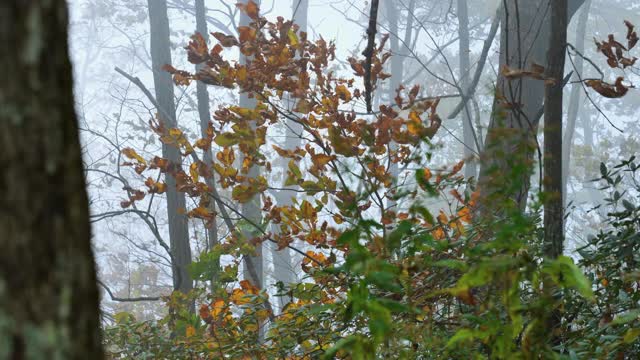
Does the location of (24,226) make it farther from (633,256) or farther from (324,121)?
(324,121)

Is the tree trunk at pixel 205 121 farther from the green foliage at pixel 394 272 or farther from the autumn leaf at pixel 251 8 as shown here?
the autumn leaf at pixel 251 8

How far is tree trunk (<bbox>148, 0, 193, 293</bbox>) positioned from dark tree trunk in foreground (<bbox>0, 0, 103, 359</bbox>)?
12.4 ft

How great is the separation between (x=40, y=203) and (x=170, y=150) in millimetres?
7055

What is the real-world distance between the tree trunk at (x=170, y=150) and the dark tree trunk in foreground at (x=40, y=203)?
3788mm

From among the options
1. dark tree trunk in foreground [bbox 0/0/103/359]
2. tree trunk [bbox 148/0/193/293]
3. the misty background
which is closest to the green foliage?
dark tree trunk in foreground [bbox 0/0/103/359]

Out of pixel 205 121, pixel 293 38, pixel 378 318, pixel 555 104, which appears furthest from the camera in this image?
pixel 205 121

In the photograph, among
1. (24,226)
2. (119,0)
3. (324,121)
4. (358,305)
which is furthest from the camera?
(119,0)

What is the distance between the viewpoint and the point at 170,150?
7609 millimetres

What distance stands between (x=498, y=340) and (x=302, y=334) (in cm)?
153

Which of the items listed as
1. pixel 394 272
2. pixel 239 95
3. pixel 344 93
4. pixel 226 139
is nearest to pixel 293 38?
pixel 344 93

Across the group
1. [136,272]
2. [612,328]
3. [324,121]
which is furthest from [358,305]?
[136,272]

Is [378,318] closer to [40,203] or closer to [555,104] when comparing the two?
[40,203]

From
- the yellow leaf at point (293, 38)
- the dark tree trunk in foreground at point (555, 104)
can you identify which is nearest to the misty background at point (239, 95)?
the yellow leaf at point (293, 38)

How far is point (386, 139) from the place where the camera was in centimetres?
348
